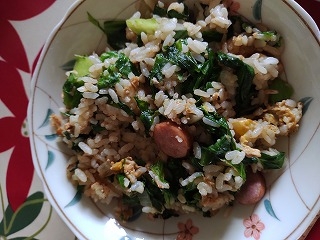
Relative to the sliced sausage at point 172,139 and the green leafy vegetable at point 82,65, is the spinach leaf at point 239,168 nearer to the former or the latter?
the sliced sausage at point 172,139

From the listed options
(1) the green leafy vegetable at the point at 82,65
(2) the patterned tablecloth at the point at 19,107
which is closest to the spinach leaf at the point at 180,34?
(1) the green leafy vegetable at the point at 82,65

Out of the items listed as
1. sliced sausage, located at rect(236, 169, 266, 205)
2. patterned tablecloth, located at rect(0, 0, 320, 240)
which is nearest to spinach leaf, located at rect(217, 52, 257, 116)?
sliced sausage, located at rect(236, 169, 266, 205)

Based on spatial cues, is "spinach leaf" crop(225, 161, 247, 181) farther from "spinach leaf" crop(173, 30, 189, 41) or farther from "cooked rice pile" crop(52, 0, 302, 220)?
"spinach leaf" crop(173, 30, 189, 41)

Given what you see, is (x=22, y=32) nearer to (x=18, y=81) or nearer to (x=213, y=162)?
(x=18, y=81)

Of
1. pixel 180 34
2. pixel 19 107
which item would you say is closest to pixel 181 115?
pixel 180 34

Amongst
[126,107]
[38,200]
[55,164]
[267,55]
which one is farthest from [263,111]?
[38,200]
